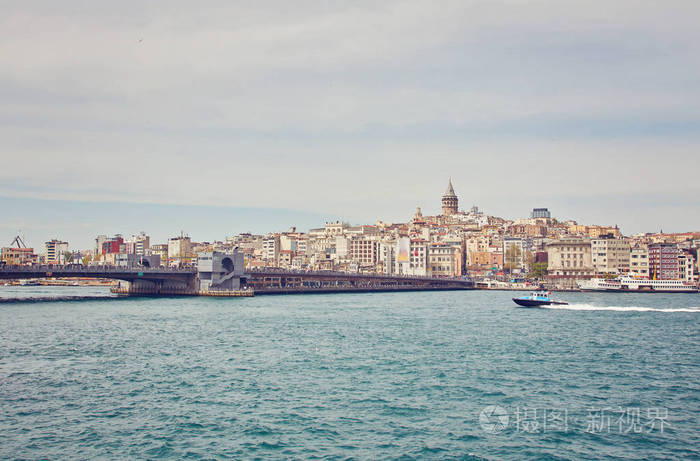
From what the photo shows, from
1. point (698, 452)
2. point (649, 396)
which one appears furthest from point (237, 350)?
point (698, 452)

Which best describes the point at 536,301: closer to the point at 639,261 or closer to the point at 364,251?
the point at 639,261

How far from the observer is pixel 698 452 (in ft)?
69.3

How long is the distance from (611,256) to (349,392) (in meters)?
115

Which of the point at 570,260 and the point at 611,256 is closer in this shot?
the point at 611,256

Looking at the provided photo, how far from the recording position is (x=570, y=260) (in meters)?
138

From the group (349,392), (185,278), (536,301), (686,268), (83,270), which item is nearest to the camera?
(349,392)

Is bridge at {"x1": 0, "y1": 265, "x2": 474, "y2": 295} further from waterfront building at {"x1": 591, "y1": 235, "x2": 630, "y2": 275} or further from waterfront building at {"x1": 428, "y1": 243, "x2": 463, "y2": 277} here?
waterfront building at {"x1": 591, "y1": 235, "x2": 630, "y2": 275}

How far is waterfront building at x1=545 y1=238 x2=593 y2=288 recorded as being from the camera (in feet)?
444

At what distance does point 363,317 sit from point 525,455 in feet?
139

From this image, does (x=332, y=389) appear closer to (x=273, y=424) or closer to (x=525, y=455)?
(x=273, y=424)

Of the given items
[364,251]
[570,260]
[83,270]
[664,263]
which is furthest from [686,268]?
[83,270]
